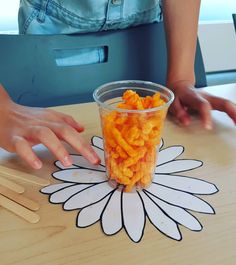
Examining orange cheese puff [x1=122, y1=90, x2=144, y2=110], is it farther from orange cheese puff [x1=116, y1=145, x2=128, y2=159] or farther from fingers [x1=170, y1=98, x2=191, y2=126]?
fingers [x1=170, y1=98, x2=191, y2=126]

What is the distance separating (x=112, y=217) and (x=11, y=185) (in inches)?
5.1

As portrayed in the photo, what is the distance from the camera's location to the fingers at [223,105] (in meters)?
0.58

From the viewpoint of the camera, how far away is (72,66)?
2.42 feet

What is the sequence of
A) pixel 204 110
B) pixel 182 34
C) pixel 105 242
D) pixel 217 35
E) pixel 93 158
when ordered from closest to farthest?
1. pixel 105 242
2. pixel 93 158
3. pixel 204 110
4. pixel 182 34
5. pixel 217 35

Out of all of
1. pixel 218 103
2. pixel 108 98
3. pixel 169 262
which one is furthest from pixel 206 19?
pixel 169 262

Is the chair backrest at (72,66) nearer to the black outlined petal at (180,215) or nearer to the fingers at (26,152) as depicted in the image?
the fingers at (26,152)

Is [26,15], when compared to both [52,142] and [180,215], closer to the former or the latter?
[52,142]

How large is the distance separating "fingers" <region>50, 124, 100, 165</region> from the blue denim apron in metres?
0.30

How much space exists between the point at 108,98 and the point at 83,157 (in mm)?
88

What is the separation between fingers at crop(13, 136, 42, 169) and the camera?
44 centimetres

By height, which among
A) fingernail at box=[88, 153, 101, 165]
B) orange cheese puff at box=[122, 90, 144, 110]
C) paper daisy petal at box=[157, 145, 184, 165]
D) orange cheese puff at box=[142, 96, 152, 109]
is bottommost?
paper daisy petal at box=[157, 145, 184, 165]

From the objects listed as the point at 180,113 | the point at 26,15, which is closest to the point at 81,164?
the point at 180,113

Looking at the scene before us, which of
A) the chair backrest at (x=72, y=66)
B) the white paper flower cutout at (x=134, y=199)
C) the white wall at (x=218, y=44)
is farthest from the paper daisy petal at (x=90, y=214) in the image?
the white wall at (x=218, y=44)

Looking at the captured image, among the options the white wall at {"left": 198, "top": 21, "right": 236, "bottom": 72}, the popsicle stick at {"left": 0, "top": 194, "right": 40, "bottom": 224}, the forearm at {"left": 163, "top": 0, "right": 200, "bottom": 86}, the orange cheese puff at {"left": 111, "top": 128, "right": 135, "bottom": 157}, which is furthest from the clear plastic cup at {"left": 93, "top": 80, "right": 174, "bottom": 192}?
the white wall at {"left": 198, "top": 21, "right": 236, "bottom": 72}
